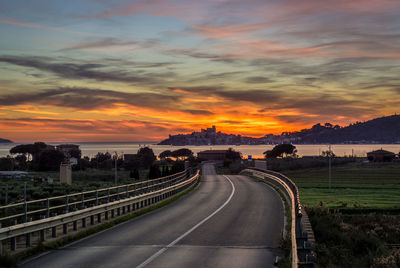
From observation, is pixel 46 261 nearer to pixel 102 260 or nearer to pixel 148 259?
pixel 102 260

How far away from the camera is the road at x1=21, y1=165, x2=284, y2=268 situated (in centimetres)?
1357

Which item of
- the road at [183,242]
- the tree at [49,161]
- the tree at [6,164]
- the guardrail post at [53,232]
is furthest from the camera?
the tree at [49,161]

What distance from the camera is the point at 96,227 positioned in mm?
19484

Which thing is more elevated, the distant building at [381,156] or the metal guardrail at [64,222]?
the distant building at [381,156]

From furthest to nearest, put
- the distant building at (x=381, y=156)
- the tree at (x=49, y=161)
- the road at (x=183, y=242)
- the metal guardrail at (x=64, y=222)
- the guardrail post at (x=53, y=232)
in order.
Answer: the distant building at (x=381, y=156), the tree at (x=49, y=161), the guardrail post at (x=53, y=232), the metal guardrail at (x=64, y=222), the road at (x=183, y=242)

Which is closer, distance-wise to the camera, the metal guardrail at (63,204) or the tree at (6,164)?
the metal guardrail at (63,204)

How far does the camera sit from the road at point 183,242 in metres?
13.6

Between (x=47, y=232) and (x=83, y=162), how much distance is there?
18405 cm

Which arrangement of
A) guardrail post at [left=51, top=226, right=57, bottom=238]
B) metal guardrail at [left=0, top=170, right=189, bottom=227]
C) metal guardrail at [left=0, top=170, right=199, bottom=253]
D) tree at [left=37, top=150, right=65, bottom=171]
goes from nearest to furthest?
metal guardrail at [left=0, top=170, right=199, bottom=253] < metal guardrail at [left=0, top=170, right=189, bottom=227] < guardrail post at [left=51, top=226, right=57, bottom=238] < tree at [left=37, top=150, right=65, bottom=171]

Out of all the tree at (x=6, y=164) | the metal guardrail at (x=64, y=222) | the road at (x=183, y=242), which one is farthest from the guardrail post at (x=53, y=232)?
the tree at (x=6, y=164)

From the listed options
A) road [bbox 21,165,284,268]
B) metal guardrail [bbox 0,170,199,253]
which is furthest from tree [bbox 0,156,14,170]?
road [bbox 21,165,284,268]

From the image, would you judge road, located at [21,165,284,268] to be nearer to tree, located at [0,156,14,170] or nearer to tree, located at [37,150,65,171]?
tree, located at [0,156,14,170]

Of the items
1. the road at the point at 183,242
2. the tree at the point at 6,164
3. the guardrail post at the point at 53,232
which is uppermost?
the tree at the point at 6,164

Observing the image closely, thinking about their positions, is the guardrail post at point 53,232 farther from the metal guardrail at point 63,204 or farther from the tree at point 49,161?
the tree at point 49,161
